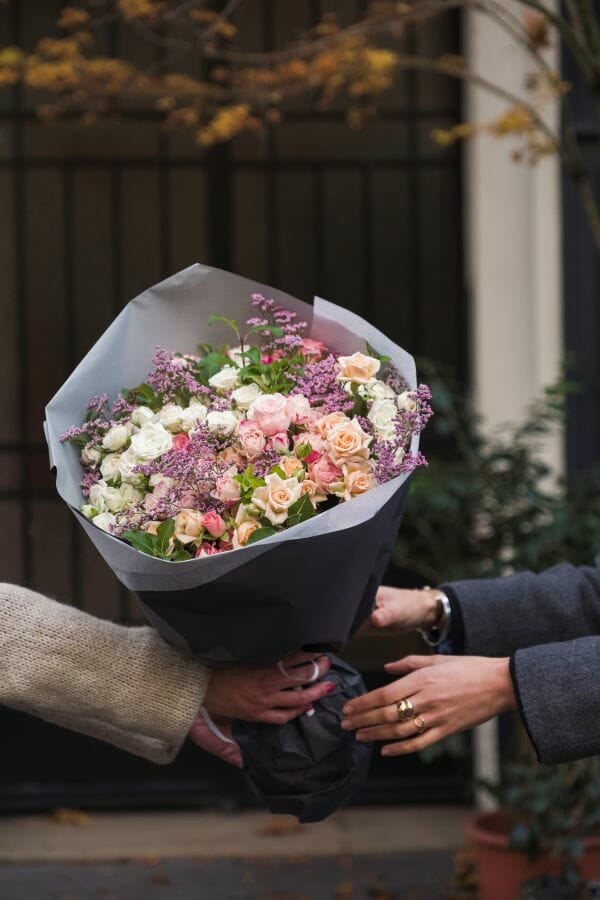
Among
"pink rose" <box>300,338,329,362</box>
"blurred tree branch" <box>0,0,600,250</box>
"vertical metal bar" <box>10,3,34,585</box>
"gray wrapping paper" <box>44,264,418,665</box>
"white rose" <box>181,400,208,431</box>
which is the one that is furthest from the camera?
"vertical metal bar" <box>10,3,34,585</box>

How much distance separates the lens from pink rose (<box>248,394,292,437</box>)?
2.01 m

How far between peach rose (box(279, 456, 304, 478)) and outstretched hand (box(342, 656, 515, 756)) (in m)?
0.37

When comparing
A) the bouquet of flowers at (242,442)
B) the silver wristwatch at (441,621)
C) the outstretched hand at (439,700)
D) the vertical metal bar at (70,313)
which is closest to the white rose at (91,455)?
the bouquet of flowers at (242,442)

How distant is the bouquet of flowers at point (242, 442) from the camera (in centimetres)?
195

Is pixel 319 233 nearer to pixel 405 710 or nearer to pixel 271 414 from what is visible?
pixel 271 414

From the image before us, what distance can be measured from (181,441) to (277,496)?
0.21m

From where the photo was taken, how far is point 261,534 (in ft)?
6.21

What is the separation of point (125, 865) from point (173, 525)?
3.18 meters

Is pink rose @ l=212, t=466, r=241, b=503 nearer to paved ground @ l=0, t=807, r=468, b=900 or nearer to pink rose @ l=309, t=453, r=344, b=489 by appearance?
pink rose @ l=309, t=453, r=344, b=489

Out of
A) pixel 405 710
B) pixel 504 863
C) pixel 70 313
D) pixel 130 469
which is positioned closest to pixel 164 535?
pixel 130 469

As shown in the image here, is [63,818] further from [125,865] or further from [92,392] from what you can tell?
[92,392]

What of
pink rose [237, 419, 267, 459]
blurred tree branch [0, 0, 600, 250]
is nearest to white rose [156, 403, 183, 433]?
pink rose [237, 419, 267, 459]

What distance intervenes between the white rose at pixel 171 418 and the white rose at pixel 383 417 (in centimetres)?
31

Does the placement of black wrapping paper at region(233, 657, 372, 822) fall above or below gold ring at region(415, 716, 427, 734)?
below
